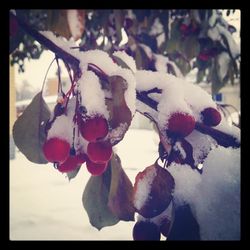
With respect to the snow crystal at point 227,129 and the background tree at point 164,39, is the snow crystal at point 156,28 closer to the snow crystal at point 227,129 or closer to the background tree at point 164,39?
the background tree at point 164,39

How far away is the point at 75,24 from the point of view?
2.38 ft

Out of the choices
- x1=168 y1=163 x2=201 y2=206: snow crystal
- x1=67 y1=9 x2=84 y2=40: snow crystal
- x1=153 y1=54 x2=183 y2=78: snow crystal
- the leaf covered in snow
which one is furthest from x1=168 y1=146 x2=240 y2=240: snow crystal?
x1=153 y1=54 x2=183 y2=78: snow crystal

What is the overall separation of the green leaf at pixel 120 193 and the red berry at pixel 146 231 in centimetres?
3

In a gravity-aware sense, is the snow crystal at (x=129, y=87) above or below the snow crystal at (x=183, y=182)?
above

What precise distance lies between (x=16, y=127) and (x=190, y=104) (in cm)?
34

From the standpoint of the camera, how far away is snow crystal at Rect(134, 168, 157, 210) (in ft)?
1.82

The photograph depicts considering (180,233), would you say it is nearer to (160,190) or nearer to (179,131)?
(160,190)

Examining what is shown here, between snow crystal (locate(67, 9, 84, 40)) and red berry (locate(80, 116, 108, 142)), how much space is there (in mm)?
311

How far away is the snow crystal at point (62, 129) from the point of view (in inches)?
20.9

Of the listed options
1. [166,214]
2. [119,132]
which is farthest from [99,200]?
[119,132]

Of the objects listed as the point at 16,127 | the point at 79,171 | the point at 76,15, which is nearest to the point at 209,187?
the point at 79,171

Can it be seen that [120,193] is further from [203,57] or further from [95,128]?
[203,57]

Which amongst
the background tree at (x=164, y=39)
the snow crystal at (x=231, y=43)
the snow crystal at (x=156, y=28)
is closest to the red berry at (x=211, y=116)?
the background tree at (x=164, y=39)

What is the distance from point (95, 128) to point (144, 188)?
171 mm
